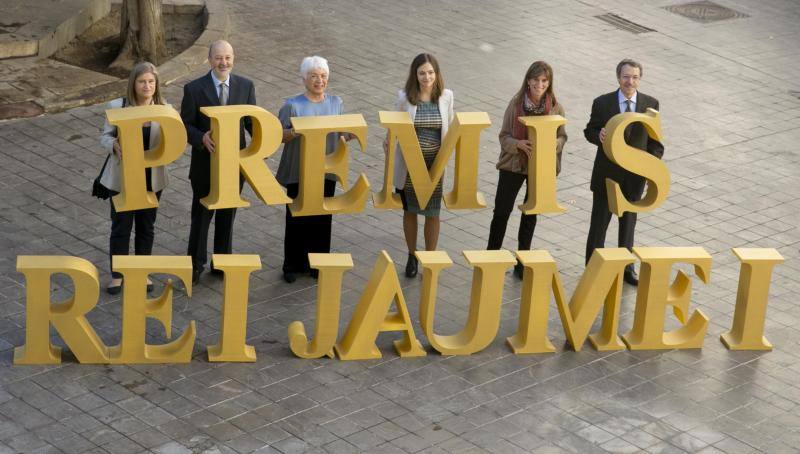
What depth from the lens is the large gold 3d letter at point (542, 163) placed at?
1038 centimetres

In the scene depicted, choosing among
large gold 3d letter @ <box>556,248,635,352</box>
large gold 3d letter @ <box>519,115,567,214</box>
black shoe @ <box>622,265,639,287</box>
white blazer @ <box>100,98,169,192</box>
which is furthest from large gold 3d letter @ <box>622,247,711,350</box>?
white blazer @ <box>100,98,169,192</box>

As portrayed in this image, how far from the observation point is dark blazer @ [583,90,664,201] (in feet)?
36.0

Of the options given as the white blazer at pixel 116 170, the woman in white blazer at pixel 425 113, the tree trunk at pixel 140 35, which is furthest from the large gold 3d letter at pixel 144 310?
the tree trunk at pixel 140 35

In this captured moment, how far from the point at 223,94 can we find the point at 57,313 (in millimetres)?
2297

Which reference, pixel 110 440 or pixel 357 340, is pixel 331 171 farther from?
pixel 110 440

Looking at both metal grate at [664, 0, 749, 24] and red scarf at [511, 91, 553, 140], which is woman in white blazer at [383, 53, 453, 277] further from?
metal grate at [664, 0, 749, 24]

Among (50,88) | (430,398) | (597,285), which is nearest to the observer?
(430,398)

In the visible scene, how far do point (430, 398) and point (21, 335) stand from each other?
310 centimetres

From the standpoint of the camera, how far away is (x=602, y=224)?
11.3 m

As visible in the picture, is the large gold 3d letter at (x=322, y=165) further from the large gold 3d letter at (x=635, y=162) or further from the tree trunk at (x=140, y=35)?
the tree trunk at (x=140, y=35)

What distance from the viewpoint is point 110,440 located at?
8.67m

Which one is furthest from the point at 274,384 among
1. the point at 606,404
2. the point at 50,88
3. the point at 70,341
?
the point at 50,88

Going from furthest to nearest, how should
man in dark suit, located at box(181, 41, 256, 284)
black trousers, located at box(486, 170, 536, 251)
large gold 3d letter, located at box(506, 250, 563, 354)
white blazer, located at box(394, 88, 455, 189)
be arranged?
black trousers, located at box(486, 170, 536, 251) < white blazer, located at box(394, 88, 455, 189) < man in dark suit, located at box(181, 41, 256, 284) < large gold 3d letter, located at box(506, 250, 563, 354)

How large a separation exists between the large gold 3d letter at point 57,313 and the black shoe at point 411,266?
2815mm
